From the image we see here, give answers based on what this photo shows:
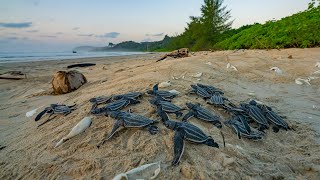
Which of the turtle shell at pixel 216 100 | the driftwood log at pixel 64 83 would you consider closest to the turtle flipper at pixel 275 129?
the turtle shell at pixel 216 100

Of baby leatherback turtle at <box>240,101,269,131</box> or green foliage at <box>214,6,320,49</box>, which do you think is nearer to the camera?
baby leatherback turtle at <box>240,101,269,131</box>

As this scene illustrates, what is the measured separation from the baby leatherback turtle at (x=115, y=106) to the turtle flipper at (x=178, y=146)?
0.89 m

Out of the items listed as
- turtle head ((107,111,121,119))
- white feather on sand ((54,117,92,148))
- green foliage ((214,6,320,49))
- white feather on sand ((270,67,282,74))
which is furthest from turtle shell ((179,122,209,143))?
green foliage ((214,6,320,49))

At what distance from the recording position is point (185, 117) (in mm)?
2660

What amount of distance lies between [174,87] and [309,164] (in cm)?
217

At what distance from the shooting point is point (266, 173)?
196 cm

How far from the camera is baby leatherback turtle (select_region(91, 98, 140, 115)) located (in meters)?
2.82

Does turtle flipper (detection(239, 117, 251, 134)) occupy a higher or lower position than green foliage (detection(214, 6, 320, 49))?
lower

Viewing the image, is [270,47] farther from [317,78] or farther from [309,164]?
[309,164]

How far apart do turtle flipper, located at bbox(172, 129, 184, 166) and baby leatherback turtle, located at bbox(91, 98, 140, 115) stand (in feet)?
2.92

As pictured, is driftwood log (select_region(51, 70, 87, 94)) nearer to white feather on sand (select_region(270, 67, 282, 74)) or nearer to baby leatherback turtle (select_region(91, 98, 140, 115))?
baby leatherback turtle (select_region(91, 98, 140, 115))

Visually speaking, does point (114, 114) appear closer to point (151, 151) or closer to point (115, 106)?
point (115, 106)

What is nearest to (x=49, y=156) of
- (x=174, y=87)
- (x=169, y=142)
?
(x=169, y=142)

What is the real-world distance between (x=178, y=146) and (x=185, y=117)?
59 centimetres
